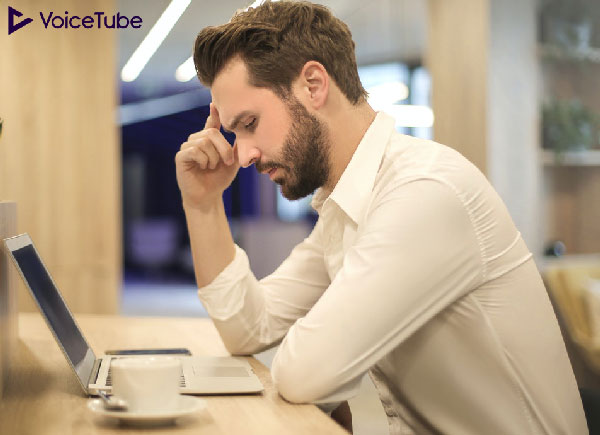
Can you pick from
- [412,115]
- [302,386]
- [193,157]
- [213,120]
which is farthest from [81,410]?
[412,115]

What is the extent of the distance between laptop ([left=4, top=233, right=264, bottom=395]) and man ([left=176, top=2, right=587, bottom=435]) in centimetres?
11

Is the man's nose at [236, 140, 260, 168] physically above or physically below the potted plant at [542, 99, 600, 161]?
above

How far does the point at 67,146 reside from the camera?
4102 mm

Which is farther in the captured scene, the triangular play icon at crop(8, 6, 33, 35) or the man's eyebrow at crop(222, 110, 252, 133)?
the triangular play icon at crop(8, 6, 33, 35)

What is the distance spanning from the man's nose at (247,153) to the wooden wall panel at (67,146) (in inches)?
113

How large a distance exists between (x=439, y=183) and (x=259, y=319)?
23.5 inches

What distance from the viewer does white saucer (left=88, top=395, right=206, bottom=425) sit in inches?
34.8

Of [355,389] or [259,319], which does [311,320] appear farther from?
[259,319]

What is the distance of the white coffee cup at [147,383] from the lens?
902 millimetres

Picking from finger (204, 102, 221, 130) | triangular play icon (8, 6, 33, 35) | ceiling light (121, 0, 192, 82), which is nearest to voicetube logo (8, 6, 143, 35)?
triangular play icon (8, 6, 33, 35)

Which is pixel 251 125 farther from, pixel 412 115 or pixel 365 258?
pixel 412 115

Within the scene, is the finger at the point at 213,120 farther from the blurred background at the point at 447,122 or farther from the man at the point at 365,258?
the blurred background at the point at 447,122

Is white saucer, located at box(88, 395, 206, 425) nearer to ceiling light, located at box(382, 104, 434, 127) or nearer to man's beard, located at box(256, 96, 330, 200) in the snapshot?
man's beard, located at box(256, 96, 330, 200)

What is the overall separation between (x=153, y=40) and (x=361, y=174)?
14.1 ft
